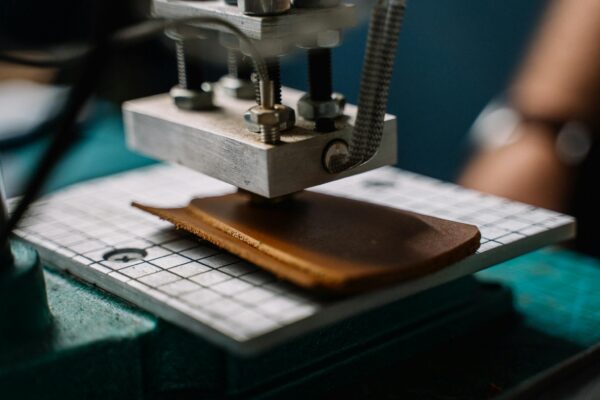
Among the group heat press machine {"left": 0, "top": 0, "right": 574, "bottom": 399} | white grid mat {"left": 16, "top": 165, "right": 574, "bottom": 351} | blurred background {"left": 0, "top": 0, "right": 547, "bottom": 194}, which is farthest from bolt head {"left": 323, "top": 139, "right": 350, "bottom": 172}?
blurred background {"left": 0, "top": 0, "right": 547, "bottom": 194}

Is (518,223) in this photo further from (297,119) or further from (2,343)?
(2,343)

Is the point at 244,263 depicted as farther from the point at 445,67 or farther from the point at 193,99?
the point at 445,67

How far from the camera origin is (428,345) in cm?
93

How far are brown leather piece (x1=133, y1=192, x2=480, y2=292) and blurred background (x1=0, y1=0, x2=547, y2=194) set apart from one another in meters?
0.51

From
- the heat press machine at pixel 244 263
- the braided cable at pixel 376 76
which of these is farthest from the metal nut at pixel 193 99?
the braided cable at pixel 376 76

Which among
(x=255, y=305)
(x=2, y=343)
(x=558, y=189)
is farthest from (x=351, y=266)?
(x=558, y=189)

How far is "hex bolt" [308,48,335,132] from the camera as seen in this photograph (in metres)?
0.87

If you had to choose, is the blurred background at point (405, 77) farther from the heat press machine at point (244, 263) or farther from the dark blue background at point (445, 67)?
the heat press machine at point (244, 263)

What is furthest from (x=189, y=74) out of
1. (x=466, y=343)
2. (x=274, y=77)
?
(x=466, y=343)

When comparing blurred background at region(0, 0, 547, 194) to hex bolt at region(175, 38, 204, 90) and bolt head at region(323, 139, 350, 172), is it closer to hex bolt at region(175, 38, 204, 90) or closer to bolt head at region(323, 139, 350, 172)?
hex bolt at region(175, 38, 204, 90)

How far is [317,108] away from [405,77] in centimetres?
74

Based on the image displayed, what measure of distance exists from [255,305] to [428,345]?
29cm

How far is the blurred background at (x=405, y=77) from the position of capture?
1394mm

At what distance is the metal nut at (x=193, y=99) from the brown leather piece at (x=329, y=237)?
12cm
